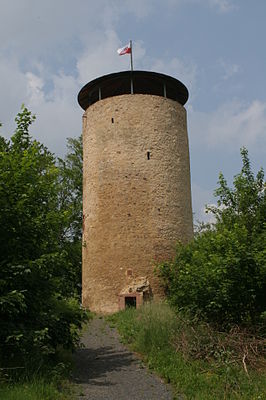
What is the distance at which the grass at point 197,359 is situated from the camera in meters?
5.74

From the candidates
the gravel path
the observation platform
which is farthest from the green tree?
the gravel path

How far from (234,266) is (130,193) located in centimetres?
881

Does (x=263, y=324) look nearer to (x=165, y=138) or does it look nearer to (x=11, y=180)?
(x=11, y=180)

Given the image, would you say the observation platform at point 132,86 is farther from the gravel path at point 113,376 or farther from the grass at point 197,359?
the gravel path at point 113,376

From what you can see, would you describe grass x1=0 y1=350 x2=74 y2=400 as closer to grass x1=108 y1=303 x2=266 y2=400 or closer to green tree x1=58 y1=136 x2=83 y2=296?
grass x1=108 y1=303 x2=266 y2=400

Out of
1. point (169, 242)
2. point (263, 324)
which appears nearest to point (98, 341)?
point (263, 324)

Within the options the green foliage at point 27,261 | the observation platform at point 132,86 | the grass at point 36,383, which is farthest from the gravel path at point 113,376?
the observation platform at point 132,86

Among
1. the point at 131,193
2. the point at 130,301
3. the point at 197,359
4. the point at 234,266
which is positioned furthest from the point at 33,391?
the point at 131,193

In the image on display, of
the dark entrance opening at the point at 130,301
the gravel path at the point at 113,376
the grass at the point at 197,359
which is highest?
the dark entrance opening at the point at 130,301

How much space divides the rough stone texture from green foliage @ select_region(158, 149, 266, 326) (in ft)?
21.4

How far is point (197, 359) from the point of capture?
7.10 metres

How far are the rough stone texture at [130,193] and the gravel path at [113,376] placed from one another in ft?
18.7

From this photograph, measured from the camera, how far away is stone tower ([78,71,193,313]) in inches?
608

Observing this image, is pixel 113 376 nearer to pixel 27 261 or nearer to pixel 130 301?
pixel 27 261
